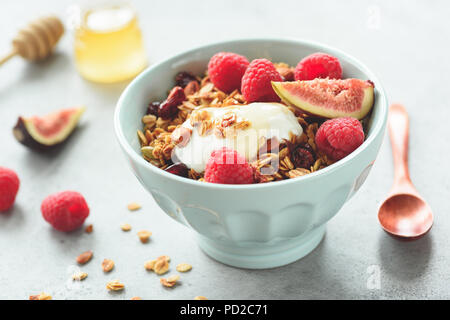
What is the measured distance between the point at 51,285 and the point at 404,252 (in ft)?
2.80

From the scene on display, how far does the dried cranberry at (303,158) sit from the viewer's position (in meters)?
1.21

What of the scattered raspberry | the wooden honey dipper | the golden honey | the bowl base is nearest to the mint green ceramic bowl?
the bowl base

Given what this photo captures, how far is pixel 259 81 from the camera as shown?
4.17 ft

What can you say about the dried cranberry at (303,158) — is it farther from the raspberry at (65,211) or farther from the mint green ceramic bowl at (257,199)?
the raspberry at (65,211)

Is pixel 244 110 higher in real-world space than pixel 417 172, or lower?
higher

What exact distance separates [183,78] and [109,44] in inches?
28.5

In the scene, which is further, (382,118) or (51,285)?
(51,285)

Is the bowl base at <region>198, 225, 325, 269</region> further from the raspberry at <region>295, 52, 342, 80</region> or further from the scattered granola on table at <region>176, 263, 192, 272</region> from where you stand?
the raspberry at <region>295, 52, 342, 80</region>

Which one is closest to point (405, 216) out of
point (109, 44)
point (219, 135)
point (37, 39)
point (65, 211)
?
point (219, 135)

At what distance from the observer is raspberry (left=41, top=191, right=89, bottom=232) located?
4.84 feet

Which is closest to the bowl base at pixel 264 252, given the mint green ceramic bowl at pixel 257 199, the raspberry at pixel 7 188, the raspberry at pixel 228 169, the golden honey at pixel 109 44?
the mint green ceramic bowl at pixel 257 199
